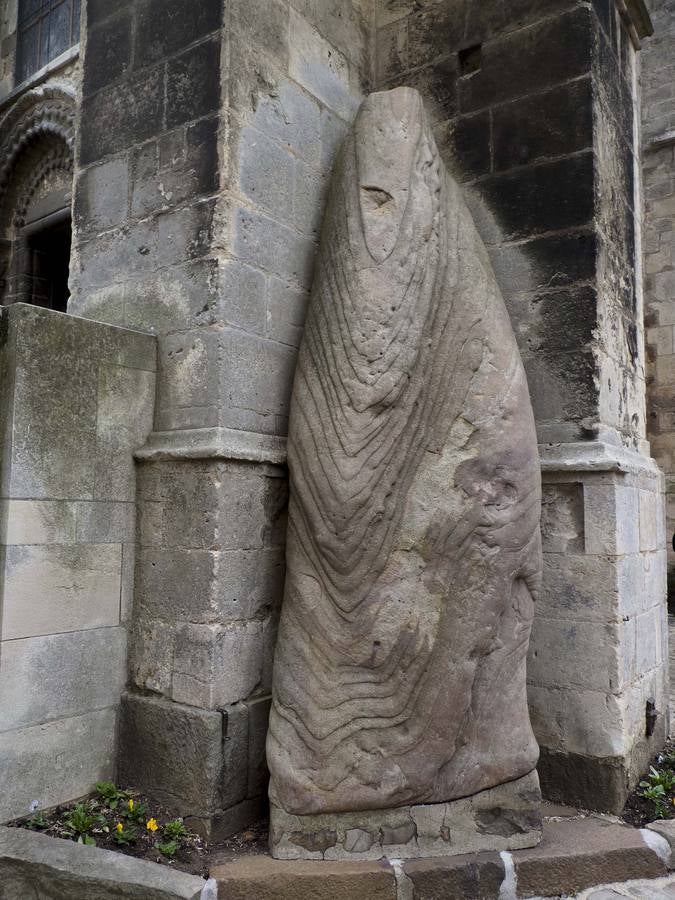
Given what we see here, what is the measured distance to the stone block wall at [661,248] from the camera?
9156 mm

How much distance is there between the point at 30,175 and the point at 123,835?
6178 mm

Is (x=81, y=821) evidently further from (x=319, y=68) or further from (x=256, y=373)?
(x=319, y=68)

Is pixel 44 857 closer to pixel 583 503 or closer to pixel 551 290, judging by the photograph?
pixel 583 503

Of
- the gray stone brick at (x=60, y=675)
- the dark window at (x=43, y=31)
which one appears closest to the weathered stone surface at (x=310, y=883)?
the gray stone brick at (x=60, y=675)

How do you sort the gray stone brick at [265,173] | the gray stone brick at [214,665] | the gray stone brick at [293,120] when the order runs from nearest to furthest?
the gray stone brick at [214,665]
the gray stone brick at [265,173]
the gray stone brick at [293,120]

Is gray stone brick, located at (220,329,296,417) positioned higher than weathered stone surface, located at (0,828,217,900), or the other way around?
gray stone brick, located at (220,329,296,417)

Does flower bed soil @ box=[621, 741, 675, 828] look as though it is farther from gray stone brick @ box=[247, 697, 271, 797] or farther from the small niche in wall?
the small niche in wall

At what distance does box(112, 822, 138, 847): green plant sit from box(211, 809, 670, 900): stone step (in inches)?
11.4

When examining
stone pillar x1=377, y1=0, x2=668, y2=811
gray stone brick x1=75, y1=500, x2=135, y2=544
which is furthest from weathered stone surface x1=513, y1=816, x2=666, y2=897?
gray stone brick x1=75, y1=500, x2=135, y2=544

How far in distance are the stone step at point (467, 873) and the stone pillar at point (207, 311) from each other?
32 cm

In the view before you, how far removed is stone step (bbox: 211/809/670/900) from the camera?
2.19 m

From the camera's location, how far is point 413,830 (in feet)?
7.73

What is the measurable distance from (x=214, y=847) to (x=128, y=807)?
33cm

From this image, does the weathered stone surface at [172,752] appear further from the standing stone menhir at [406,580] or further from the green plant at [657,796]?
the green plant at [657,796]
